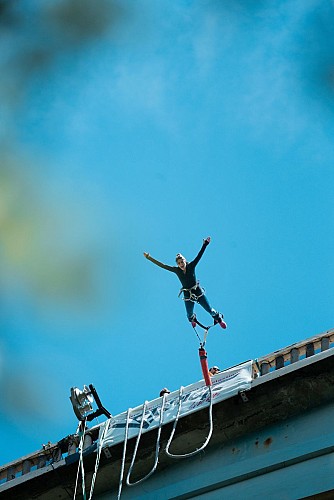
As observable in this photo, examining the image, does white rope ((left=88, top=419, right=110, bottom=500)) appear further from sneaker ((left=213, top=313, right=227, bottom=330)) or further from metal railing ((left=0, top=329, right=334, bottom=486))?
sneaker ((left=213, top=313, right=227, bottom=330))

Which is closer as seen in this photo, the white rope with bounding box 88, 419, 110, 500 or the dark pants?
the white rope with bounding box 88, 419, 110, 500

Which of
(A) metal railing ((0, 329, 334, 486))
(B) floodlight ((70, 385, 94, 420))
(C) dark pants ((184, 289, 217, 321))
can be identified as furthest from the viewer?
(C) dark pants ((184, 289, 217, 321))

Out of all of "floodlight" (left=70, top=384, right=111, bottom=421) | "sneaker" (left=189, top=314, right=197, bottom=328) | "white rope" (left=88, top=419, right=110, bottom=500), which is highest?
"sneaker" (left=189, top=314, right=197, bottom=328)

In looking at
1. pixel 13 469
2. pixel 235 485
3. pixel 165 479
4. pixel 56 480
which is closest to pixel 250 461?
pixel 235 485

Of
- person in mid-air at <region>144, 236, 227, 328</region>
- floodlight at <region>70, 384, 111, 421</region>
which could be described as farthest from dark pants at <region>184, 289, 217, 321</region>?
floodlight at <region>70, 384, 111, 421</region>

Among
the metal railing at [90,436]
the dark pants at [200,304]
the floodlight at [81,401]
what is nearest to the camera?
the metal railing at [90,436]

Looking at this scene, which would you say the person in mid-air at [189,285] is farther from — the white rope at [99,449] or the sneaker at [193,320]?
the white rope at [99,449]

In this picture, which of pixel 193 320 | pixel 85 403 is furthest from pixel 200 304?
pixel 85 403

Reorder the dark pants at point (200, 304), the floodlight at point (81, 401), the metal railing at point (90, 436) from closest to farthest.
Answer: the metal railing at point (90, 436), the floodlight at point (81, 401), the dark pants at point (200, 304)

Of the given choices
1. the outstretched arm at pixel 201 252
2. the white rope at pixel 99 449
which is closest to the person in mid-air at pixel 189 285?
the outstretched arm at pixel 201 252

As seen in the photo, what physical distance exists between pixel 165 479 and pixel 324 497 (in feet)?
10.8

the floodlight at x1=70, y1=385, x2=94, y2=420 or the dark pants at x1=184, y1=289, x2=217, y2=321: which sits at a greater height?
the dark pants at x1=184, y1=289, x2=217, y2=321

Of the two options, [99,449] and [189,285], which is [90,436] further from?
[189,285]

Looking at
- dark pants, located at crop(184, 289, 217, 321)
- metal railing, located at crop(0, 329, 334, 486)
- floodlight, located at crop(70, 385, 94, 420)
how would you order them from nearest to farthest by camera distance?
metal railing, located at crop(0, 329, 334, 486)
floodlight, located at crop(70, 385, 94, 420)
dark pants, located at crop(184, 289, 217, 321)
